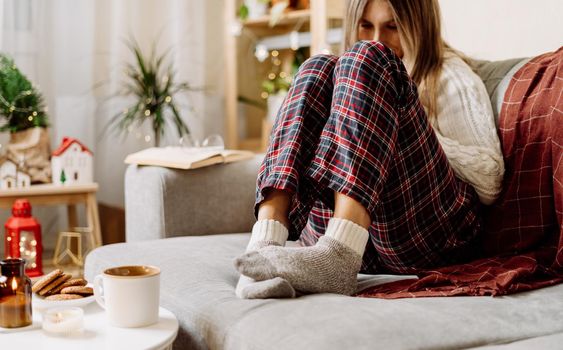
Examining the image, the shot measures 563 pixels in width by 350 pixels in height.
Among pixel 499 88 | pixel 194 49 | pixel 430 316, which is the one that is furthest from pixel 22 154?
pixel 430 316

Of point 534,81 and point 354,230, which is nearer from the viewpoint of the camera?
point 354,230

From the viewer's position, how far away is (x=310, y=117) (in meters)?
1.24

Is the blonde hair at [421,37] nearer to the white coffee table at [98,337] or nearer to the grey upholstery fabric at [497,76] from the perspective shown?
the grey upholstery fabric at [497,76]

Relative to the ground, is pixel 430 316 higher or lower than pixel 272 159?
lower

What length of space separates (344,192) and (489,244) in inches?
18.3

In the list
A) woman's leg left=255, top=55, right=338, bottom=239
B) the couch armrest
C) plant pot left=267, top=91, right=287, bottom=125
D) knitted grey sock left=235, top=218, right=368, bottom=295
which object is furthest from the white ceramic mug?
plant pot left=267, top=91, right=287, bottom=125

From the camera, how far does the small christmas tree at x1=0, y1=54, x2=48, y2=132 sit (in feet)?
7.61

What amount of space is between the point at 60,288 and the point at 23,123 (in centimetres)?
139

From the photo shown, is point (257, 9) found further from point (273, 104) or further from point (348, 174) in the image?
point (348, 174)

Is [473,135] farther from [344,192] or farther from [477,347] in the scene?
[477,347]

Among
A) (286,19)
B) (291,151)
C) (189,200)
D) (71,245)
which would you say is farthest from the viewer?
(286,19)

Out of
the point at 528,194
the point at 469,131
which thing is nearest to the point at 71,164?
the point at 469,131

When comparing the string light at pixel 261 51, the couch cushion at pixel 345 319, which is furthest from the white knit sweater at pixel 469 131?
the string light at pixel 261 51

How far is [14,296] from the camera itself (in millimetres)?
979
